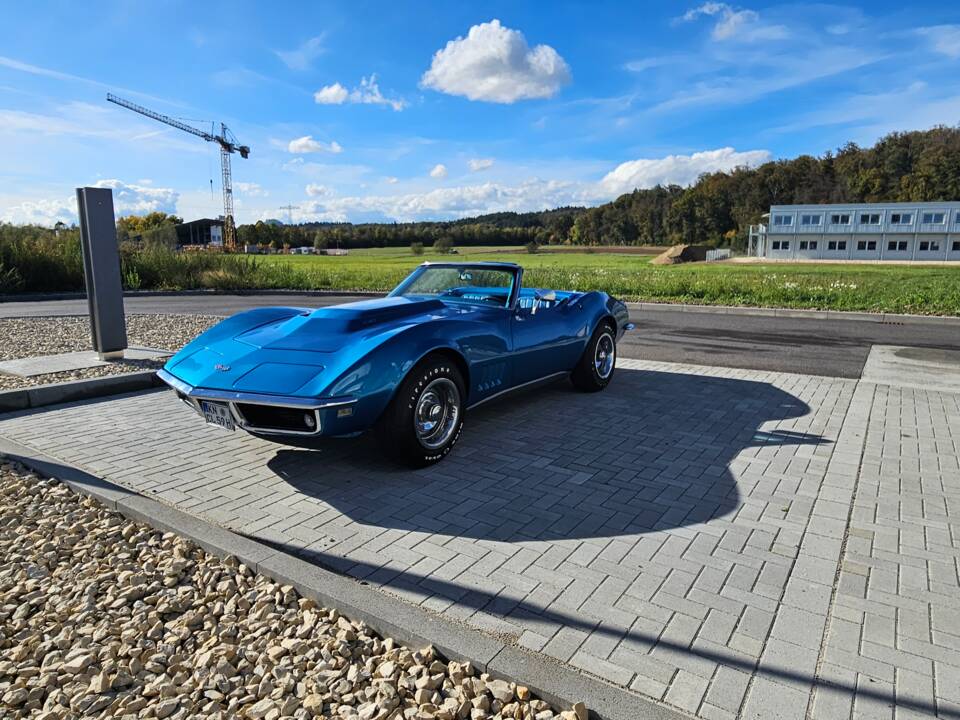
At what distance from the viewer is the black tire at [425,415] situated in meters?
3.81

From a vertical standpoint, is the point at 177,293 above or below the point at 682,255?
below

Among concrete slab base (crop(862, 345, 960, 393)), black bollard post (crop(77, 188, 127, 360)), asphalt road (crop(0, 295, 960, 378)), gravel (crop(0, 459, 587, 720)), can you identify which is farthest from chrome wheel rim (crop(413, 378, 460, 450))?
concrete slab base (crop(862, 345, 960, 393))

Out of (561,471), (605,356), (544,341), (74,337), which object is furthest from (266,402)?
(74,337)

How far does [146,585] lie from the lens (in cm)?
269

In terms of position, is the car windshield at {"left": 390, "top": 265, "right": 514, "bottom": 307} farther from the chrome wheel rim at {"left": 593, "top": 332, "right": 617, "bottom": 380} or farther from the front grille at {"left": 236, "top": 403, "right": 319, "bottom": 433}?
the front grille at {"left": 236, "top": 403, "right": 319, "bottom": 433}

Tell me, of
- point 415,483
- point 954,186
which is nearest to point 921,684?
point 415,483

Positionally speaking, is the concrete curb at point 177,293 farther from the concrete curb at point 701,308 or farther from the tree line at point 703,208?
the tree line at point 703,208

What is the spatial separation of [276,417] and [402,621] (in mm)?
1620

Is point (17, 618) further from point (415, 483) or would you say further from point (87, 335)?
point (87, 335)

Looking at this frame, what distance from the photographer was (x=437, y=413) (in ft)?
13.6

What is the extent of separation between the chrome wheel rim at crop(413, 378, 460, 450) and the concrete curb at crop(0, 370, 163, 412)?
3.41 meters

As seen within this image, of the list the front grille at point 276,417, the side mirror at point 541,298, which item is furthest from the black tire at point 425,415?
the side mirror at point 541,298

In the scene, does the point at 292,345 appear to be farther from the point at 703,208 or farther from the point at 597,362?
the point at 703,208

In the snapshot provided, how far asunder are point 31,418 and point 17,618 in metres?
3.41
